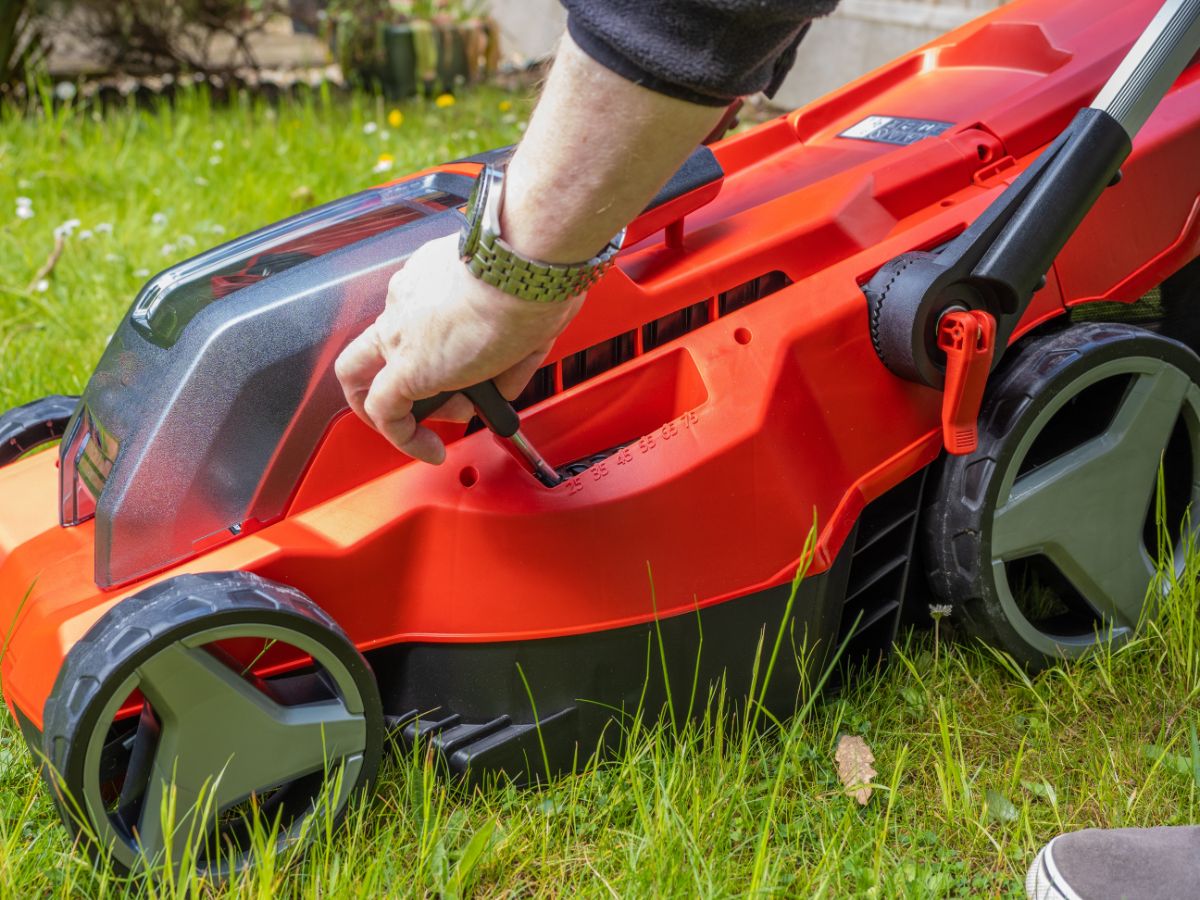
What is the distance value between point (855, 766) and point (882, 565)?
233 millimetres

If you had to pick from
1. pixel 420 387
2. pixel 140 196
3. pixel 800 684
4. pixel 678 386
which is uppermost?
pixel 420 387

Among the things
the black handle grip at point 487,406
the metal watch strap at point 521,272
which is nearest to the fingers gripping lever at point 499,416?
the black handle grip at point 487,406

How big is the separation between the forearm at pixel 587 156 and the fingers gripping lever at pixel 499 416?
23 cm

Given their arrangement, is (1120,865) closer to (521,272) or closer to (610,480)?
(610,480)

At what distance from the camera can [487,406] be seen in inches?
45.5

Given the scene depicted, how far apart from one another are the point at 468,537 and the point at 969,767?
0.64 meters

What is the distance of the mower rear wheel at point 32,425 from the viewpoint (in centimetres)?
163

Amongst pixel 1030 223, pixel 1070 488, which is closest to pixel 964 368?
pixel 1030 223

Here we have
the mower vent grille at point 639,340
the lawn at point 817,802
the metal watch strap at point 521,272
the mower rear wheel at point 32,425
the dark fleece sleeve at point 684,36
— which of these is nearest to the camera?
the dark fleece sleeve at point 684,36

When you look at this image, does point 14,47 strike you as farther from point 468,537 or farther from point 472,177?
point 468,537

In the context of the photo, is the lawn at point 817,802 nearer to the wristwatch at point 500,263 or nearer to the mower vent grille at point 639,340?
the mower vent grille at point 639,340

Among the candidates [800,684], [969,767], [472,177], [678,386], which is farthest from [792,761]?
[472,177]

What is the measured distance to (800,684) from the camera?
1427mm

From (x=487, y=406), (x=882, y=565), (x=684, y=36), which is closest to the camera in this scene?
(x=684, y=36)
